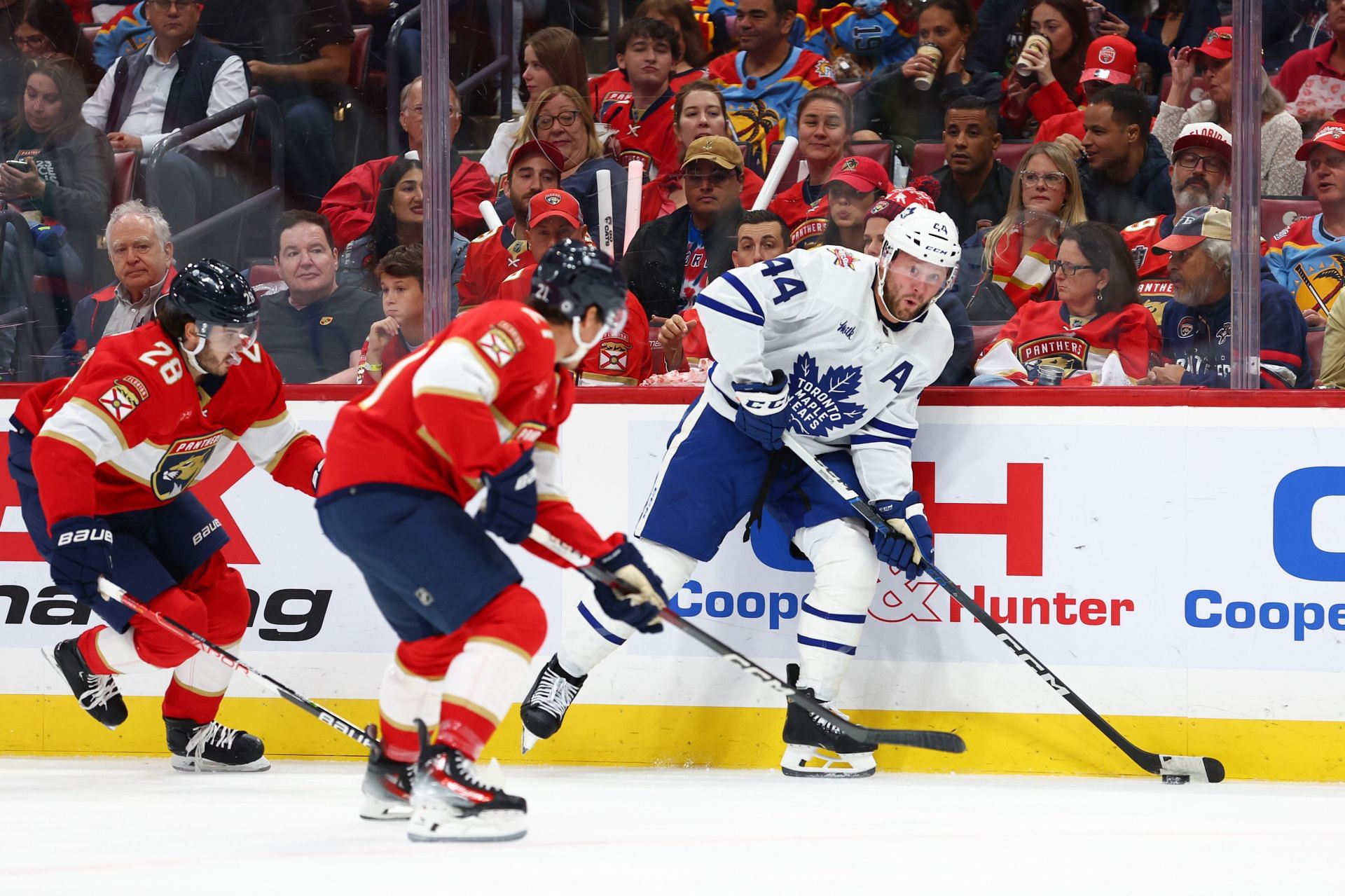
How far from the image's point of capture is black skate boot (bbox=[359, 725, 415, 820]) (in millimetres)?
3180

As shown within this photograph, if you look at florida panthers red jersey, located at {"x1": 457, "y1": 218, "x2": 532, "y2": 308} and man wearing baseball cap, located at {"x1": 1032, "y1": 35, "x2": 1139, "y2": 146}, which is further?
man wearing baseball cap, located at {"x1": 1032, "y1": 35, "x2": 1139, "y2": 146}

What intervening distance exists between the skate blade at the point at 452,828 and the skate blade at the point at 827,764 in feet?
3.62

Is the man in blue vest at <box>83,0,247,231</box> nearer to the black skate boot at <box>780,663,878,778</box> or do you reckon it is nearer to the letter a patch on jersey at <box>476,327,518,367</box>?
the letter a patch on jersey at <box>476,327,518,367</box>

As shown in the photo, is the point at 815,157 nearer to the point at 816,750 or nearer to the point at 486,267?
the point at 486,267

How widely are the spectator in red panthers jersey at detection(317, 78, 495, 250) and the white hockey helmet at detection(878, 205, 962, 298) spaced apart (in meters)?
1.11

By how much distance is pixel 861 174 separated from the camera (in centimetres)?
421

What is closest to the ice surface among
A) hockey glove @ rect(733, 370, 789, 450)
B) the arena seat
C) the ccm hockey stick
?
the ccm hockey stick

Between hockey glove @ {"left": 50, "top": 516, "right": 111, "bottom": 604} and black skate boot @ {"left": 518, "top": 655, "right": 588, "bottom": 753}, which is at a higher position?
hockey glove @ {"left": 50, "top": 516, "right": 111, "bottom": 604}

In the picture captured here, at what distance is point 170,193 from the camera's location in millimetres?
4258

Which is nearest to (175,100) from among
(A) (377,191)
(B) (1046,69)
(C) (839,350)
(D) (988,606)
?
(A) (377,191)

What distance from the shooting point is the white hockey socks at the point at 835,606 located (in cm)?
380

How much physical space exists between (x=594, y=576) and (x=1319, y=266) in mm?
2078

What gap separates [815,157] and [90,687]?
238 cm

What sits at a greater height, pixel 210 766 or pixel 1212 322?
pixel 1212 322
